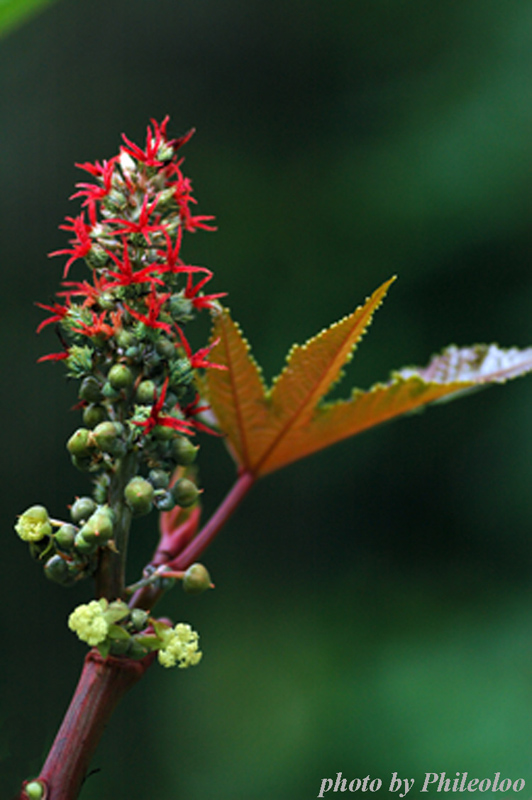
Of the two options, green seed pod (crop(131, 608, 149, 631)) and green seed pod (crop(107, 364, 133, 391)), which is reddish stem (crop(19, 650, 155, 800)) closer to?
green seed pod (crop(131, 608, 149, 631))

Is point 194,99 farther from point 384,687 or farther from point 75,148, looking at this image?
point 384,687

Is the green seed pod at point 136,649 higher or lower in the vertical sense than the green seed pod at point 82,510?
lower

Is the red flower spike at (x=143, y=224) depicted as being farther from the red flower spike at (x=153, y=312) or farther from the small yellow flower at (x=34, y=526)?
the small yellow flower at (x=34, y=526)

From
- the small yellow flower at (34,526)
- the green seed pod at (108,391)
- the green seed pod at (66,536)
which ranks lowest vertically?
the green seed pod at (66,536)

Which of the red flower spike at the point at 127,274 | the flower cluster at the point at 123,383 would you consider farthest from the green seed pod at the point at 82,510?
the red flower spike at the point at 127,274

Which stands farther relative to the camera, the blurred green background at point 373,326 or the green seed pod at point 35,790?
the blurred green background at point 373,326

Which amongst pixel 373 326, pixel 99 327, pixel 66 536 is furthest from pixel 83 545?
pixel 373 326

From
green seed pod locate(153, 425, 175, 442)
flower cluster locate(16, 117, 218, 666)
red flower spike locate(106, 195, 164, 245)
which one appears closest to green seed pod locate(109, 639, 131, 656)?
flower cluster locate(16, 117, 218, 666)
